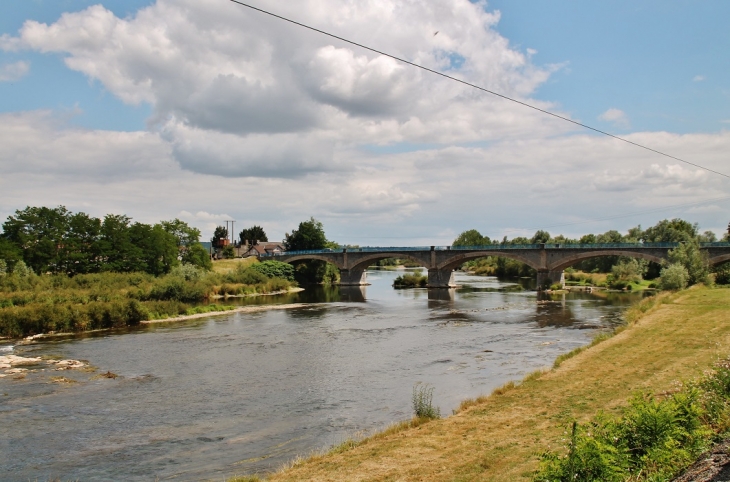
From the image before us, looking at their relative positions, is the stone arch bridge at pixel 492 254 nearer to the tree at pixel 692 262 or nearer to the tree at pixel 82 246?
the tree at pixel 692 262

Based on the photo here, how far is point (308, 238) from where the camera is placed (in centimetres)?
12875

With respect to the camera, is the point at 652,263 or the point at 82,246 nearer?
the point at 82,246

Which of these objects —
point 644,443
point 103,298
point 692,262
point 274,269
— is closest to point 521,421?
point 644,443

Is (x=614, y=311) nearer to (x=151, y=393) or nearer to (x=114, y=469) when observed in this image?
(x=151, y=393)

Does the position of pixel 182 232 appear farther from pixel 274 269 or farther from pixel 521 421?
pixel 521 421

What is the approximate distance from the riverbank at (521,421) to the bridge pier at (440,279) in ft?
226

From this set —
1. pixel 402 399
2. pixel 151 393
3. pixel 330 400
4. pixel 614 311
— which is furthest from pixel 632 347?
pixel 614 311

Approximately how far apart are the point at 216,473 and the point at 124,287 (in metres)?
53.0


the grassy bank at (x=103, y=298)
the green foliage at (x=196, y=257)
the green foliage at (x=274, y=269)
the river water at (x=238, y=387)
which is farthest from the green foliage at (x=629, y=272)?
the green foliage at (x=196, y=257)

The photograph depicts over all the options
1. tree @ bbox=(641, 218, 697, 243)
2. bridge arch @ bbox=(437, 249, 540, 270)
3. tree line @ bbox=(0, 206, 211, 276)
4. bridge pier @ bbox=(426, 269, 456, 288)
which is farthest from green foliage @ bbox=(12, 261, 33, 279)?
tree @ bbox=(641, 218, 697, 243)

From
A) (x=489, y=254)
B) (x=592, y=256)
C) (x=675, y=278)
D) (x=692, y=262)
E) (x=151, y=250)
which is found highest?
(x=151, y=250)

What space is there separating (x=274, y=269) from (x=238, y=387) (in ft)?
245

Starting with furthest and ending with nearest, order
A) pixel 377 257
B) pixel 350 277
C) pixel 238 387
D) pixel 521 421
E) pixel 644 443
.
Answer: pixel 350 277, pixel 377 257, pixel 238 387, pixel 521 421, pixel 644 443

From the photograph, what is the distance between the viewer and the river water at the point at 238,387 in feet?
54.0
